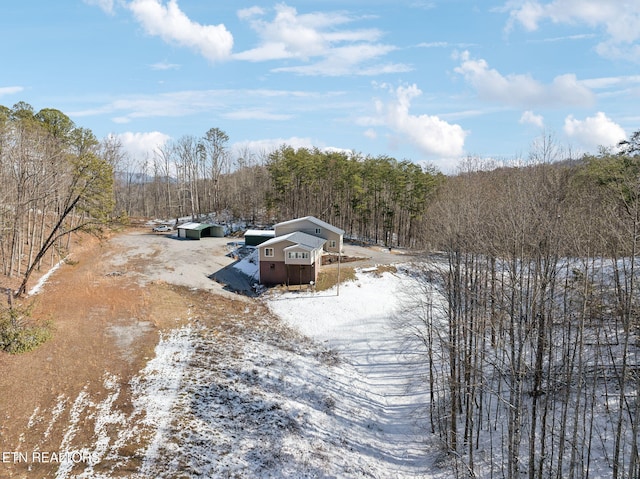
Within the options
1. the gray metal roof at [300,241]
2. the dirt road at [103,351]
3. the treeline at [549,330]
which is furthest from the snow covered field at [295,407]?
the gray metal roof at [300,241]

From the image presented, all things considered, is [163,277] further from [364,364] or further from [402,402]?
[402,402]

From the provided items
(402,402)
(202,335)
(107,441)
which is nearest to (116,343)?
(202,335)

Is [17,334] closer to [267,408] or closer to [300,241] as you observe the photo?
[267,408]

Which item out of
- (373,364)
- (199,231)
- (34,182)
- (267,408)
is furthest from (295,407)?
(199,231)

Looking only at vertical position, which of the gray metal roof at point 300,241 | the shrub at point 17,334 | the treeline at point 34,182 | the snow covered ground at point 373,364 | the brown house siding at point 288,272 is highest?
the treeline at point 34,182

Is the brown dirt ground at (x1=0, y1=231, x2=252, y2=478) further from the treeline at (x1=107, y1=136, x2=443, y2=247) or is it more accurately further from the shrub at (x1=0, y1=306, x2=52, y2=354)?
the treeline at (x1=107, y1=136, x2=443, y2=247)

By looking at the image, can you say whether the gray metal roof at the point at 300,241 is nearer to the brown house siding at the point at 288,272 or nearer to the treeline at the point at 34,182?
the brown house siding at the point at 288,272

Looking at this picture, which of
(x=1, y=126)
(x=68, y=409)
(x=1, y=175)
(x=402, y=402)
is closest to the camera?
(x=68, y=409)
